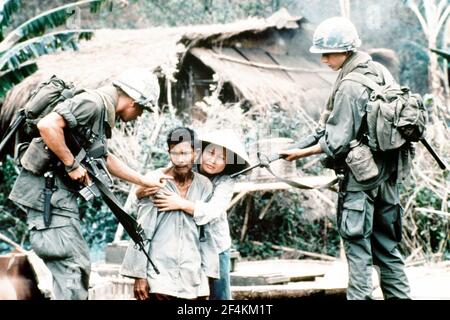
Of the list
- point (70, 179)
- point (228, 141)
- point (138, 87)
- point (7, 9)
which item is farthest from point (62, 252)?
point (7, 9)

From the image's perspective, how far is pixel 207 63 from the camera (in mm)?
12109

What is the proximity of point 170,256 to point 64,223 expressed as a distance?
804mm

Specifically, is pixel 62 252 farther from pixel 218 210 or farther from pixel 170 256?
pixel 218 210

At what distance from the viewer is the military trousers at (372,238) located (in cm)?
571

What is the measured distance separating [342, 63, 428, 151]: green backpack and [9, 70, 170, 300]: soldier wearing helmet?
5.56 feet

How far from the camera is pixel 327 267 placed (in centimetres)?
911

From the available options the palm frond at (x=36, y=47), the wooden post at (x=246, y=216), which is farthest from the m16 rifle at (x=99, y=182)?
the wooden post at (x=246, y=216)

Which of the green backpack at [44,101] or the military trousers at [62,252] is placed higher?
the green backpack at [44,101]

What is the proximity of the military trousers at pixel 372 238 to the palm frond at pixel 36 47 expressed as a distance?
15.4 feet

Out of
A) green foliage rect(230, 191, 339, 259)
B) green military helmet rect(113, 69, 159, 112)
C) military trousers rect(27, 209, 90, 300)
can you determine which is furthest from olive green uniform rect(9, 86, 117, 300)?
green foliage rect(230, 191, 339, 259)

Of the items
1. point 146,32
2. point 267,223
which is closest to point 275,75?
point 146,32

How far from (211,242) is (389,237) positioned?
A: 4.88 ft

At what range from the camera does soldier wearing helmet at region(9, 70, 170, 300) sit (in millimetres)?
5074

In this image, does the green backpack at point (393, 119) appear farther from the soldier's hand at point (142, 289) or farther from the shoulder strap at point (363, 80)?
the soldier's hand at point (142, 289)
